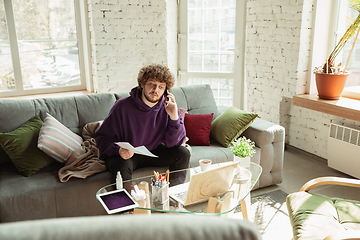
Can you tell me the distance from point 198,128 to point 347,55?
1785mm

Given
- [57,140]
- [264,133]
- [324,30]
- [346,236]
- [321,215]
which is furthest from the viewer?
[324,30]

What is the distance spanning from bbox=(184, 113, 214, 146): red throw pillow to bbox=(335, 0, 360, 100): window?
1.52 m

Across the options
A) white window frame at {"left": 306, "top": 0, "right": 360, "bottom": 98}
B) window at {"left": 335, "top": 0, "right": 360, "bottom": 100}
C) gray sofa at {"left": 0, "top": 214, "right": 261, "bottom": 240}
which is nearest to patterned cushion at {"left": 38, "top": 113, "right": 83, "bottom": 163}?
gray sofa at {"left": 0, "top": 214, "right": 261, "bottom": 240}

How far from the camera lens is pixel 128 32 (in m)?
3.95

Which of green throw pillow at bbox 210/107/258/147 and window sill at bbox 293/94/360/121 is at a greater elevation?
window sill at bbox 293/94/360/121

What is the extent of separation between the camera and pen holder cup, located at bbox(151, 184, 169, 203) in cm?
178

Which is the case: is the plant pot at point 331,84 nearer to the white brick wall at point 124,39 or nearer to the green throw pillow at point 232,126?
the green throw pillow at point 232,126

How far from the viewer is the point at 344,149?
9.80 ft

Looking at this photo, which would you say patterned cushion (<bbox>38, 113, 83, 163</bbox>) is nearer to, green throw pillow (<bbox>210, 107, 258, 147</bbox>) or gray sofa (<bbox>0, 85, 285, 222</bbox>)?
gray sofa (<bbox>0, 85, 285, 222</bbox>)

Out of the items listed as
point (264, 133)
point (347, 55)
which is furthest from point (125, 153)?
point (347, 55)

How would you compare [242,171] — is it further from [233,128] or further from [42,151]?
[42,151]

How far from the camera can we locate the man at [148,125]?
2.31 metres

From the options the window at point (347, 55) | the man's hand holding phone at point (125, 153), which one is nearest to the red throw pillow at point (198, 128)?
the man's hand holding phone at point (125, 153)

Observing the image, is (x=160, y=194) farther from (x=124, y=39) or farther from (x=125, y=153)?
(x=124, y=39)
